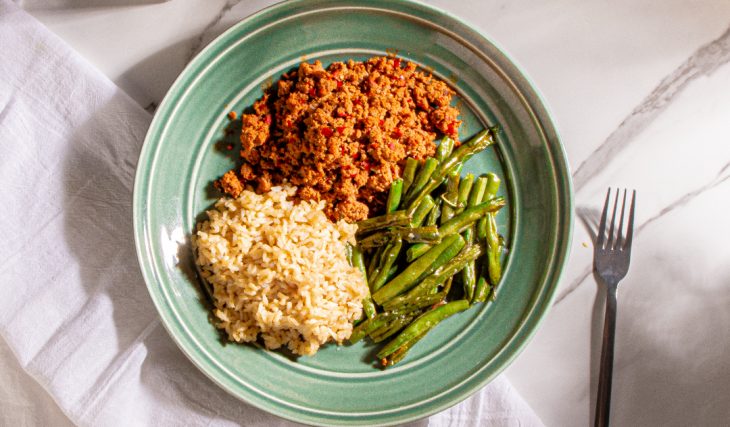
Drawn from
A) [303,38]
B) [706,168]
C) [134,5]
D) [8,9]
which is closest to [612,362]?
[706,168]

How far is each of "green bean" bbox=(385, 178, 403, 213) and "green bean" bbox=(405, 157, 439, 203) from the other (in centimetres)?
5

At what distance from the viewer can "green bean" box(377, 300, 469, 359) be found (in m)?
2.44

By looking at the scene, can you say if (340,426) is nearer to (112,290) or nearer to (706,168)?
(112,290)

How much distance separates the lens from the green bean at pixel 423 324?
2.44 meters

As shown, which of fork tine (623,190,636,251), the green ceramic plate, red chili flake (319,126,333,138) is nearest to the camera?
red chili flake (319,126,333,138)

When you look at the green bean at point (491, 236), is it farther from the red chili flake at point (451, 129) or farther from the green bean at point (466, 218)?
the red chili flake at point (451, 129)

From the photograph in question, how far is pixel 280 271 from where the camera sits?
225 centimetres

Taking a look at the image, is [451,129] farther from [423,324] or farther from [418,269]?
[423,324]

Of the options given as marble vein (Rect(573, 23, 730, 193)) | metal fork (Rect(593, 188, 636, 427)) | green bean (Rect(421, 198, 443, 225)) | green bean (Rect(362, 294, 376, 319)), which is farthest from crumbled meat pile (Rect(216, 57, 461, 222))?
metal fork (Rect(593, 188, 636, 427))

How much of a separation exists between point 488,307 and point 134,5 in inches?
79.5

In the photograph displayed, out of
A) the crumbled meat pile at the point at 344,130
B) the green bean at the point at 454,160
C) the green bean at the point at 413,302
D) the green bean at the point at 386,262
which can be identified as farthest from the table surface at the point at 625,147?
the green bean at the point at 386,262

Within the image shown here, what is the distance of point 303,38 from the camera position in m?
2.41

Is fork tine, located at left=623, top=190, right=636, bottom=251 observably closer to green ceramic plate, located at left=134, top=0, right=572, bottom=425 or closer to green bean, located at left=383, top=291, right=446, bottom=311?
green ceramic plate, located at left=134, top=0, right=572, bottom=425

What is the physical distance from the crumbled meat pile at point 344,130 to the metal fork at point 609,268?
Result: 0.87 meters
